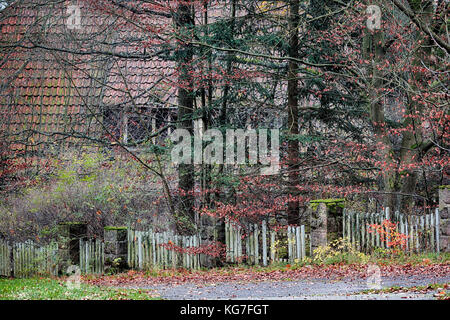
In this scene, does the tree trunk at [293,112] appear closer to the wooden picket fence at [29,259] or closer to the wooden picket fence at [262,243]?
the wooden picket fence at [262,243]

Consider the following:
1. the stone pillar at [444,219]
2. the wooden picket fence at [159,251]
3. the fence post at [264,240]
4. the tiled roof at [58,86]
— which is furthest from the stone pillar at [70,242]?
the stone pillar at [444,219]

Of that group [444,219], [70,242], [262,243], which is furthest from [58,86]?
[444,219]

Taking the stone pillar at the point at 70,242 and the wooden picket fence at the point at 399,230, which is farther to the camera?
the stone pillar at the point at 70,242

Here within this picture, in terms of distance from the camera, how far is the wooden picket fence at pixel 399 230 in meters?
13.8

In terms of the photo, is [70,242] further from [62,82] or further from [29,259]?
[62,82]

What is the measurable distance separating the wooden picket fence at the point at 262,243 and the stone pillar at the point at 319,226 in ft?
1.18

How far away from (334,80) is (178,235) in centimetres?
590

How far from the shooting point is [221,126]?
50.7ft

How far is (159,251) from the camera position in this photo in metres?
15.8

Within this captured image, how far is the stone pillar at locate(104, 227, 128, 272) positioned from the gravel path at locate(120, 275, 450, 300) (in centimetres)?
360

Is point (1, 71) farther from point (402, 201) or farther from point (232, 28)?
point (402, 201)

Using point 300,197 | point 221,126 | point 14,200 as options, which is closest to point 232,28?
point 221,126

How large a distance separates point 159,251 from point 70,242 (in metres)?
2.52

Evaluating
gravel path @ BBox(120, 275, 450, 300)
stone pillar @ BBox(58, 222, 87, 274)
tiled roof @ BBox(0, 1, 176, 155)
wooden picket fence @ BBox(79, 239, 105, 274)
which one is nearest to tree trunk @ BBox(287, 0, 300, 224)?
gravel path @ BBox(120, 275, 450, 300)
